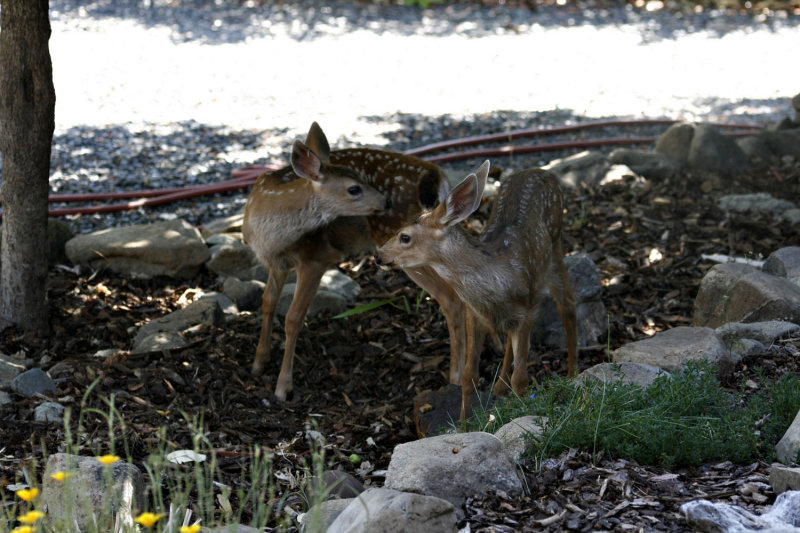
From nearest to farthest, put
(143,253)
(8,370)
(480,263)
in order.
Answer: (480,263) < (8,370) < (143,253)

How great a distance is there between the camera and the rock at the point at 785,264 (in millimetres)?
6789

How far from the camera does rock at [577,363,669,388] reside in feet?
15.8

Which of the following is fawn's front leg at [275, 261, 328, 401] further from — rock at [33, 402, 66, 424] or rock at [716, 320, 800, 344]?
rock at [716, 320, 800, 344]

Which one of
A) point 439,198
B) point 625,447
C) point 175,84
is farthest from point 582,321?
point 175,84

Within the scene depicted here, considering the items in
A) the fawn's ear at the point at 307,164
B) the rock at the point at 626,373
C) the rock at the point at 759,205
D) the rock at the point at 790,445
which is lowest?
the rock at the point at 626,373

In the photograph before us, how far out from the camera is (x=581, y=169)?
931cm

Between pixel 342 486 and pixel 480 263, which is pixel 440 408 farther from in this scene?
pixel 342 486

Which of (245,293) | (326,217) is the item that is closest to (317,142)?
(326,217)

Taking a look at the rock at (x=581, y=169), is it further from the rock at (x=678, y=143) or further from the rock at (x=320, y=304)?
the rock at (x=320, y=304)

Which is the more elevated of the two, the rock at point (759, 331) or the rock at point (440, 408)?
the rock at point (759, 331)

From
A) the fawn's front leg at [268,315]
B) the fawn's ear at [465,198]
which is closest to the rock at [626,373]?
the fawn's ear at [465,198]

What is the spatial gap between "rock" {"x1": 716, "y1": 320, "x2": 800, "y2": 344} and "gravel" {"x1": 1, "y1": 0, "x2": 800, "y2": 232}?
189 inches

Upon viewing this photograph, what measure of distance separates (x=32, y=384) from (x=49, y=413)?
1.28ft

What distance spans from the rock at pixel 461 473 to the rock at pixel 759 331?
215 centimetres
